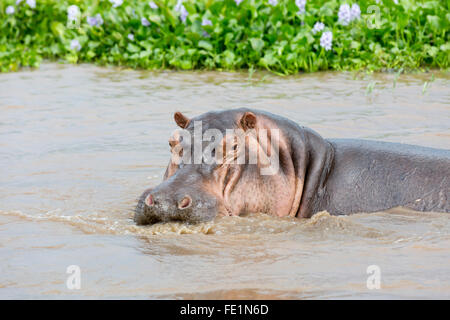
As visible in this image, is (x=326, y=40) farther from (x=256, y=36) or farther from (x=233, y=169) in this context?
(x=233, y=169)

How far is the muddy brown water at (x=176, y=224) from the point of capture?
13.0ft

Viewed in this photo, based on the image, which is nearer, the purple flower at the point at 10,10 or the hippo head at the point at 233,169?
the hippo head at the point at 233,169

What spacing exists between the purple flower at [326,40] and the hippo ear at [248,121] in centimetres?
589

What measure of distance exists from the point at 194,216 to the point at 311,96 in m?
5.06

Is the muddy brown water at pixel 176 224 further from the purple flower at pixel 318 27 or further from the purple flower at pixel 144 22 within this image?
the purple flower at pixel 144 22

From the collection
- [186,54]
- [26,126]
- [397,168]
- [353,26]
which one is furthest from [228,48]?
[397,168]

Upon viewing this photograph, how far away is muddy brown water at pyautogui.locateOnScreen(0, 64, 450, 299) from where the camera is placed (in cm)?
397

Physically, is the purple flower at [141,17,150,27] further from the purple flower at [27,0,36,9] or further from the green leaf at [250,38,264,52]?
the purple flower at [27,0,36,9]

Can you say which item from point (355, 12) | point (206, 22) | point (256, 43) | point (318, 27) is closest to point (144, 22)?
point (206, 22)

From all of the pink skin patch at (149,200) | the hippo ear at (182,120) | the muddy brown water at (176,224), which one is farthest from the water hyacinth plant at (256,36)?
the pink skin patch at (149,200)

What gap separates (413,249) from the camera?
446 centimetres

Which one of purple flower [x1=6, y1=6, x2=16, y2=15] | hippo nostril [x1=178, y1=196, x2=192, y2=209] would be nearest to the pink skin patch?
hippo nostril [x1=178, y1=196, x2=192, y2=209]
